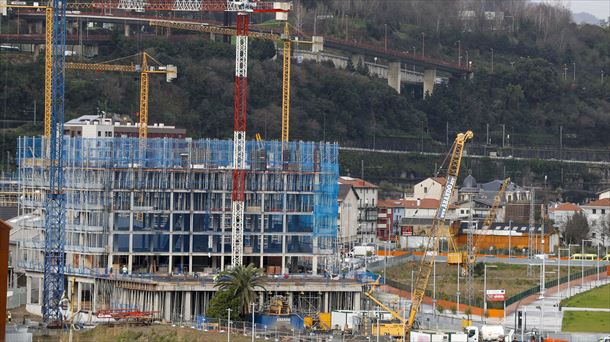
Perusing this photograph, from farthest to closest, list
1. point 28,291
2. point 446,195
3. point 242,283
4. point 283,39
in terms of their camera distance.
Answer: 1. point 283,39
2. point 446,195
3. point 28,291
4. point 242,283

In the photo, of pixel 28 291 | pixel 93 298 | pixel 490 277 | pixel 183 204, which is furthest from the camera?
pixel 490 277

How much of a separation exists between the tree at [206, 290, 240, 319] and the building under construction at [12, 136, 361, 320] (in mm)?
6475

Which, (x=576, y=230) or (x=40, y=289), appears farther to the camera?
(x=576, y=230)

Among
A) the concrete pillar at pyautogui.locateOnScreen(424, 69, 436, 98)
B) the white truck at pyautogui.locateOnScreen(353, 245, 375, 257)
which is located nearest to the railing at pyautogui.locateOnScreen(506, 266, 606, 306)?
the white truck at pyautogui.locateOnScreen(353, 245, 375, 257)

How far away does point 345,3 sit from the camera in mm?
189250

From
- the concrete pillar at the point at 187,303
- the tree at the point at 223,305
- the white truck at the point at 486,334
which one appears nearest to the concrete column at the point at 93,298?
the concrete pillar at the point at 187,303

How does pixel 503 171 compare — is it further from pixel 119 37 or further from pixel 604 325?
pixel 604 325

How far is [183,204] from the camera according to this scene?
92.4 metres

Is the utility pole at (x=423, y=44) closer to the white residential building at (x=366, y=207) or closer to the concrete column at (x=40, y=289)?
the white residential building at (x=366, y=207)

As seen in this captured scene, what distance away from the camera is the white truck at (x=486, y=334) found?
76.6 metres

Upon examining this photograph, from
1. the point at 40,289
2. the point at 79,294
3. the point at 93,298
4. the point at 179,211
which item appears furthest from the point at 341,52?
the point at 93,298

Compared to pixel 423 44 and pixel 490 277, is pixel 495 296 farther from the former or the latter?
pixel 423 44

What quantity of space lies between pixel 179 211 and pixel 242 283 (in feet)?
36.2

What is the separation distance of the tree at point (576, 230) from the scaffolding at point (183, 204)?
37.1 m
